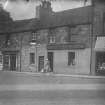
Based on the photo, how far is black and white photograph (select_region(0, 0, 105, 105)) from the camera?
2.31 ft

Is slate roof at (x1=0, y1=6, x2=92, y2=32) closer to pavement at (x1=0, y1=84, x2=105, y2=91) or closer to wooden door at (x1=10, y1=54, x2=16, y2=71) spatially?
wooden door at (x1=10, y1=54, x2=16, y2=71)

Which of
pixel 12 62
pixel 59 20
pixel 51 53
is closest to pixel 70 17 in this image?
pixel 59 20

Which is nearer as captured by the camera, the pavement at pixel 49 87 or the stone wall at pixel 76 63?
the stone wall at pixel 76 63

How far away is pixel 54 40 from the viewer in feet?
2.49

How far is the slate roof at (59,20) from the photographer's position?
2.37ft

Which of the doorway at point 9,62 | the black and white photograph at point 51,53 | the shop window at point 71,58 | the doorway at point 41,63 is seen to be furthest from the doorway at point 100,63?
the doorway at point 9,62

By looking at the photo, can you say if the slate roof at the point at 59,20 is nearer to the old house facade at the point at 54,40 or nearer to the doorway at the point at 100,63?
the old house facade at the point at 54,40

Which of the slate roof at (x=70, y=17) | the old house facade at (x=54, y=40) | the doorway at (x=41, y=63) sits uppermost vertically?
the slate roof at (x=70, y=17)

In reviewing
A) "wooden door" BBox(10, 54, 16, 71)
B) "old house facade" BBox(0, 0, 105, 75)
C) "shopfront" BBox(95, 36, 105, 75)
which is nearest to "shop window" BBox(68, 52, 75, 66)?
"old house facade" BBox(0, 0, 105, 75)

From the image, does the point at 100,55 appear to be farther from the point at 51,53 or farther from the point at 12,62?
the point at 12,62

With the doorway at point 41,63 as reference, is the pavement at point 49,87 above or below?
below

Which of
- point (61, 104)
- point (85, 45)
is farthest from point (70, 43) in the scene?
point (61, 104)

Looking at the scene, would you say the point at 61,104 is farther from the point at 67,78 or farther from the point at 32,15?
the point at 32,15

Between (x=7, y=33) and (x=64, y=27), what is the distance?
31 cm
